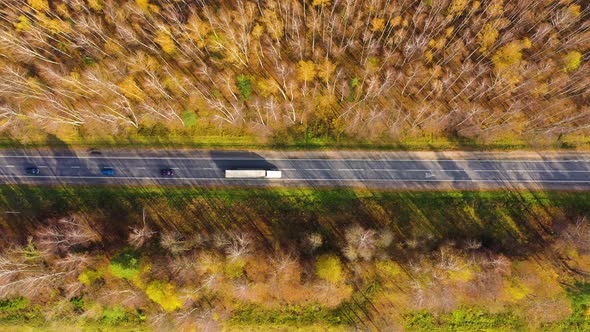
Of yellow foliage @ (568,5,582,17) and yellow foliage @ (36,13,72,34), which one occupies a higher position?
yellow foliage @ (36,13,72,34)

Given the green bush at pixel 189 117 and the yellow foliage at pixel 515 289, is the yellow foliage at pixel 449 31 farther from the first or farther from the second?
the green bush at pixel 189 117

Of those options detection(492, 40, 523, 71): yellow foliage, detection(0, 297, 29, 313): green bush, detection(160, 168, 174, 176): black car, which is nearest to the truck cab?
detection(160, 168, 174, 176): black car

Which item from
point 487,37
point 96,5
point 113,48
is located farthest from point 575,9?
point 96,5

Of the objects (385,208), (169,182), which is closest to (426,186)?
(385,208)

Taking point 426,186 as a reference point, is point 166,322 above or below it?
below

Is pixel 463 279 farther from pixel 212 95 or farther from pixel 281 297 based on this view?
pixel 212 95

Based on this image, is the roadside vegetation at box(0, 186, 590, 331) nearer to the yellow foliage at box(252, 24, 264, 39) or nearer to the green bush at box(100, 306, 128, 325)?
the green bush at box(100, 306, 128, 325)

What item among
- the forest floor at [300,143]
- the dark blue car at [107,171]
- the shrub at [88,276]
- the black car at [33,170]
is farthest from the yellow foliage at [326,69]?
→ the black car at [33,170]
